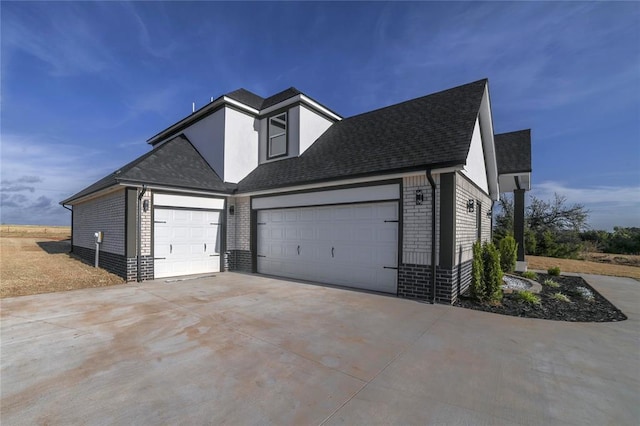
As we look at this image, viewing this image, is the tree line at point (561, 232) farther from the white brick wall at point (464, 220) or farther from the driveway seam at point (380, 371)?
the driveway seam at point (380, 371)

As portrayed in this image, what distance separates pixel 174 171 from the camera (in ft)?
33.1

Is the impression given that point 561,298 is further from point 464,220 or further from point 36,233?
point 36,233

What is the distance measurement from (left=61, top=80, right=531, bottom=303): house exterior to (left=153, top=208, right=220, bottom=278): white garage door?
0.04 meters

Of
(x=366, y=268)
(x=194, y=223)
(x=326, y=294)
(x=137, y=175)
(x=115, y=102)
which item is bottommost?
(x=326, y=294)

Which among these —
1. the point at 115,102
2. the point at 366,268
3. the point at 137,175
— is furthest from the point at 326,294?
the point at 115,102

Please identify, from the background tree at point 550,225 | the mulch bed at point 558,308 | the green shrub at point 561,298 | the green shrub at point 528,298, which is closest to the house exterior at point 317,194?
the mulch bed at point 558,308

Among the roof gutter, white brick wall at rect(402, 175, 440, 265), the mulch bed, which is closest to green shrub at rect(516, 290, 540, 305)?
the mulch bed

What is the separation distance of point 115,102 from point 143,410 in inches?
579

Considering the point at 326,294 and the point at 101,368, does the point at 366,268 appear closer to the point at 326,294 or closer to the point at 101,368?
the point at 326,294

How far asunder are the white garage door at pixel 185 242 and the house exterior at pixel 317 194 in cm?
4

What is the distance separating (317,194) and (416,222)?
3.24 meters

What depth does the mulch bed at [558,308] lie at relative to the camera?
5.68m

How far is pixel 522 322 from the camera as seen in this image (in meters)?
5.26

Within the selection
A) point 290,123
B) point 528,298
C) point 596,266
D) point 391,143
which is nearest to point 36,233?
point 290,123
